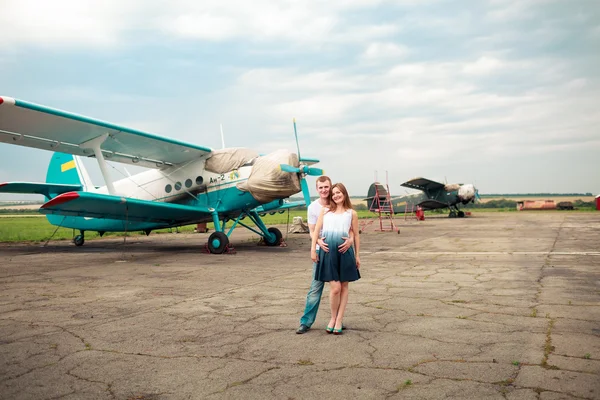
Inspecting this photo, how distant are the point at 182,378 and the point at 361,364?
1.30m

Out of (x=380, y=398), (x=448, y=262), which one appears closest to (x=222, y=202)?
(x=448, y=262)

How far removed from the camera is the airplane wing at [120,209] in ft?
36.7

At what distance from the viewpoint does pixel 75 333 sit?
180 inches

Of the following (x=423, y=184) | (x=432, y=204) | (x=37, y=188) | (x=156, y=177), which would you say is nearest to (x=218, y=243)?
(x=156, y=177)

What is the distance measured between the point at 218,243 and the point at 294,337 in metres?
8.48

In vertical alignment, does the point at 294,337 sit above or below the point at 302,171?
below

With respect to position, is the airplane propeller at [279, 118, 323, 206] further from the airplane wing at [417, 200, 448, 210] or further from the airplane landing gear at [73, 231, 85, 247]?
the airplane wing at [417, 200, 448, 210]

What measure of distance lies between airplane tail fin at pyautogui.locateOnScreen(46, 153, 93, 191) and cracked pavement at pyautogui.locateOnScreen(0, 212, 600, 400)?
9229 millimetres

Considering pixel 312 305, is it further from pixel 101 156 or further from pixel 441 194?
pixel 441 194

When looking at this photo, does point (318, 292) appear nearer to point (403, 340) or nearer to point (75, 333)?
point (403, 340)

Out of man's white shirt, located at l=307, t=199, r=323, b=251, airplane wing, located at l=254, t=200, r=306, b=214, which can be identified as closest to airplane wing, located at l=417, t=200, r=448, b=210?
airplane wing, located at l=254, t=200, r=306, b=214

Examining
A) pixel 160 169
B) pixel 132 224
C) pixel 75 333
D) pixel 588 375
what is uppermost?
pixel 160 169

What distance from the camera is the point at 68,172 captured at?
17391mm

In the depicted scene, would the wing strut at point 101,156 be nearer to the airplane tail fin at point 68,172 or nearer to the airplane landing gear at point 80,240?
the airplane tail fin at point 68,172
